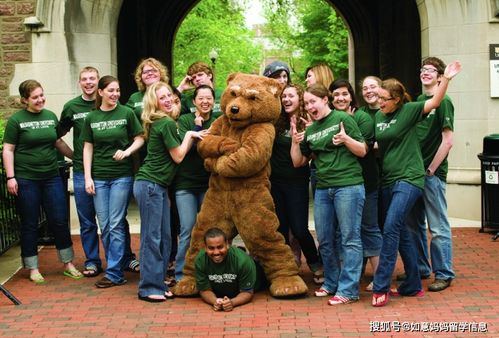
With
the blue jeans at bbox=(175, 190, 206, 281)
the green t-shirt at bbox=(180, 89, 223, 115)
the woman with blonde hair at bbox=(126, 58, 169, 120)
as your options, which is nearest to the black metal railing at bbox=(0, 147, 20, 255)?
the woman with blonde hair at bbox=(126, 58, 169, 120)

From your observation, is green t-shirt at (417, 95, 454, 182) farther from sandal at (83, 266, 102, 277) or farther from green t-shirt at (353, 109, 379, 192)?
sandal at (83, 266, 102, 277)

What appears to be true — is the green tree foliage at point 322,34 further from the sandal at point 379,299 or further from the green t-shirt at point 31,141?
the sandal at point 379,299

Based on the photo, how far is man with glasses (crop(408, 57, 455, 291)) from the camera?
6949 mm

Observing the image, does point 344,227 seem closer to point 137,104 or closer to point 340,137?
point 340,137

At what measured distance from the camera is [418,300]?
666cm

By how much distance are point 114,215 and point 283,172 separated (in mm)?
1645

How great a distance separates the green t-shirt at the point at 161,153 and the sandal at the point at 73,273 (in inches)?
61.4

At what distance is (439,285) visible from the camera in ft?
22.9

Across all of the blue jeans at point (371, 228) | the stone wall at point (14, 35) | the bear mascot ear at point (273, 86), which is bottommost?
the blue jeans at point (371, 228)

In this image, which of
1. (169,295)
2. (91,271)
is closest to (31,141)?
(91,271)

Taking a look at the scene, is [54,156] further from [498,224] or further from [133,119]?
[498,224]

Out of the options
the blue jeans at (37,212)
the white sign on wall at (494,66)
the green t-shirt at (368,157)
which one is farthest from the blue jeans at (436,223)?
the white sign on wall at (494,66)

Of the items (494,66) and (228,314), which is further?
(494,66)

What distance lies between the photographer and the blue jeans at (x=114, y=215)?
24.4 feet
